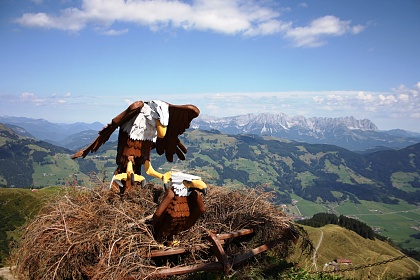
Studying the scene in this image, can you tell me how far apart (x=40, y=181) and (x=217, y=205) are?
16143 centimetres

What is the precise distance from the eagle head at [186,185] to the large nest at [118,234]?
31.5 inches

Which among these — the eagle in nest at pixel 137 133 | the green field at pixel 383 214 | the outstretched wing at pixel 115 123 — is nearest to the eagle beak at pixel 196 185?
the eagle in nest at pixel 137 133

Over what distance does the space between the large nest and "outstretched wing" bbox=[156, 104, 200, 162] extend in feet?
2.97

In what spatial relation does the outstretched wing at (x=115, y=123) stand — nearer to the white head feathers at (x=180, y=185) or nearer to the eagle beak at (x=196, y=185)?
the white head feathers at (x=180, y=185)

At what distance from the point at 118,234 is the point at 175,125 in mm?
2658

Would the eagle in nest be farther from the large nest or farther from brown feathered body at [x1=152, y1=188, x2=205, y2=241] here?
brown feathered body at [x1=152, y1=188, x2=205, y2=241]

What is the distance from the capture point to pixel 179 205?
4969 mm

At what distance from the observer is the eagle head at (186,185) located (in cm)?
498

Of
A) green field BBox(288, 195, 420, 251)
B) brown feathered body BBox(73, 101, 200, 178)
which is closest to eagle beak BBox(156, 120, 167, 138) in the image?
brown feathered body BBox(73, 101, 200, 178)

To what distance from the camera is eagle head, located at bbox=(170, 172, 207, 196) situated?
16.3ft

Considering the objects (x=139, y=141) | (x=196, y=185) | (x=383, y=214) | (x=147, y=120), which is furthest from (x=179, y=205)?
(x=383, y=214)

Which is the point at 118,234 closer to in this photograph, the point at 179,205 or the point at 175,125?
the point at 179,205

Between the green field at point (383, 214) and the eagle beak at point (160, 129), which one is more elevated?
the eagle beak at point (160, 129)

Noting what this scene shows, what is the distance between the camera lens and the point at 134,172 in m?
6.11
